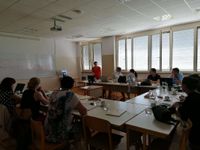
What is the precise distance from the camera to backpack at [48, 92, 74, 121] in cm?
185

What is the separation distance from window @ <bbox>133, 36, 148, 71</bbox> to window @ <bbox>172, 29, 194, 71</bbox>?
4.10 ft

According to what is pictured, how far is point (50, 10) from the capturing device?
12.9 feet

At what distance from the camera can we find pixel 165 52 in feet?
22.1

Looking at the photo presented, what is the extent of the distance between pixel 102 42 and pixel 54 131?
7.18m

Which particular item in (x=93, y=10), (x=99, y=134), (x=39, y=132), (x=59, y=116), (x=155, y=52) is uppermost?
(x=93, y=10)

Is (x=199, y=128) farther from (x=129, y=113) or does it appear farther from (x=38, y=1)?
(x=38, y=1)

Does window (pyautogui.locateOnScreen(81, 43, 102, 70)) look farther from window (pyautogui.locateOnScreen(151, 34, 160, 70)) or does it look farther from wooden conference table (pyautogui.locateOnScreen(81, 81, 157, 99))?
wooden conference table (pyautogui.locateOnScreen(81, 81, 157, 99))

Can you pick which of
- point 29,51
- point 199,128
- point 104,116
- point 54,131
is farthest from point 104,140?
point 29,51

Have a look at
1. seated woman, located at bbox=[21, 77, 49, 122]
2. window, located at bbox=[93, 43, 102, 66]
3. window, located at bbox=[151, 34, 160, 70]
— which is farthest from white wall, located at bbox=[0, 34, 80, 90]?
seated woman, located at bbox=[21, 77, 49, 122]

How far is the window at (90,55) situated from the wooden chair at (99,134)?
293 inches

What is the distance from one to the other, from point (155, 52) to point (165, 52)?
1.44 feet

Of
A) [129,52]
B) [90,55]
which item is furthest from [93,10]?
[90,55]

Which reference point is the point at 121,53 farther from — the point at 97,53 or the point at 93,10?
the point at 93,10

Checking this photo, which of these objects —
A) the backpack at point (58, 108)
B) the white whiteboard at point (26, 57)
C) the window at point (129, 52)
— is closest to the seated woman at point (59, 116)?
the backpack at point (58, 108)
